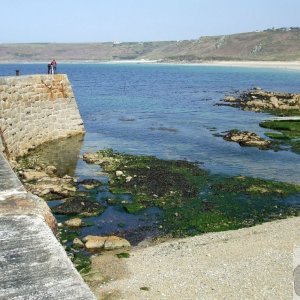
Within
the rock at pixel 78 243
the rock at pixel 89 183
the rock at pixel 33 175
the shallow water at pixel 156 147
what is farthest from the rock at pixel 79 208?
the rock at pixel 33 175

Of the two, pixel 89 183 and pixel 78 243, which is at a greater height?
pixel 89 183

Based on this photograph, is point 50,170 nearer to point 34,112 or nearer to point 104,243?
point 34,112

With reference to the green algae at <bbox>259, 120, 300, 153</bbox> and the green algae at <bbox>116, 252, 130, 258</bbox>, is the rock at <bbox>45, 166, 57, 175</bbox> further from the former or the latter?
the green algae at <bbox>259, 120, 300, 153</bbox>

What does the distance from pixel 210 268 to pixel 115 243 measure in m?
3.78

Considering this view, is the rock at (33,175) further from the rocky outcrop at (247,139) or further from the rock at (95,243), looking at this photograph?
the rocky outcrop at (247,139)

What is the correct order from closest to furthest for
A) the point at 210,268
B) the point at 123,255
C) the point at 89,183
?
1. the point at 210,268
2. the point at 123,255
3. the point at 89,183

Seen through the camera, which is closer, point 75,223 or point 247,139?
point 75,223

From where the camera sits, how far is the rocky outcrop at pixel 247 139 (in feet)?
98.1

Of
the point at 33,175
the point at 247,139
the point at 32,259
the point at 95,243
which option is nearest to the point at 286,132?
the point at 247,139

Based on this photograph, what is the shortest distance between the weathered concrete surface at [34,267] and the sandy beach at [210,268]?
4.62 m

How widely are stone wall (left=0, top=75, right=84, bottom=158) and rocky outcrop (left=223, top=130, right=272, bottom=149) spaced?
11.7 metres

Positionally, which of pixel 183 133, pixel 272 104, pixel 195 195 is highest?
pixel 272 104

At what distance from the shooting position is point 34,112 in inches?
1132

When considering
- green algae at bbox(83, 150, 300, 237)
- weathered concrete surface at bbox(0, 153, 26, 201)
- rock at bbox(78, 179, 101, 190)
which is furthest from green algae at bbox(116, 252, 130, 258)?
rock at bbox(78, 179, 101, 190)
